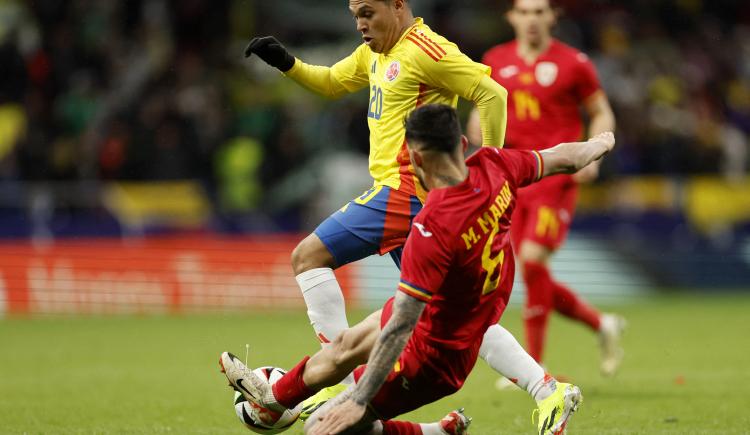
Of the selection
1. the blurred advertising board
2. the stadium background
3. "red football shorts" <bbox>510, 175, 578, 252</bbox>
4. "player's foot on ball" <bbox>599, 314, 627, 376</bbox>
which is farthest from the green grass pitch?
"red football shorts" <bbox>510, 175, 578, 252</bbox>

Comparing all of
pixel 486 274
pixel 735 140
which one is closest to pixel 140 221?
pixel 735 140

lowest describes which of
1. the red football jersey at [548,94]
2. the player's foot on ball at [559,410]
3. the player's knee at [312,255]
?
the player's foot on ball at [559,410]

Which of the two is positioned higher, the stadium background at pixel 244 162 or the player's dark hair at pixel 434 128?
the player's dark hair at pixel 434 128

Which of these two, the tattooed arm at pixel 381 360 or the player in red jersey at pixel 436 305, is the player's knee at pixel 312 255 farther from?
the tattooed arm at pixel 381 360

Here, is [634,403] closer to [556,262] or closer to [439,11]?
[556,262]

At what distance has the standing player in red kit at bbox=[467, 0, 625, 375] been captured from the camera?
29.9 ft

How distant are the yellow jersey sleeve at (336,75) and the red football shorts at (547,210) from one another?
2270 mm

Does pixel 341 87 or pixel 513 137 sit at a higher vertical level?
pixel 341 87

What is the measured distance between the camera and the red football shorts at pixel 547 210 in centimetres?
912

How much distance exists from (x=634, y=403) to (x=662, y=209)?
32.2 feet

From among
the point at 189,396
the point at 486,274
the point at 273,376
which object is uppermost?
the point at 486,274

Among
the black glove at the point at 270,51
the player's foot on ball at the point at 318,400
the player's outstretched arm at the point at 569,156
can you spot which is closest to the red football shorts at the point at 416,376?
the player's foot on ball at the point at 318,400

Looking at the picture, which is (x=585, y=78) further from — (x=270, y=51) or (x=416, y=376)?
(x=416, y=376)

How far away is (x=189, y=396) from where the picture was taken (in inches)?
332
